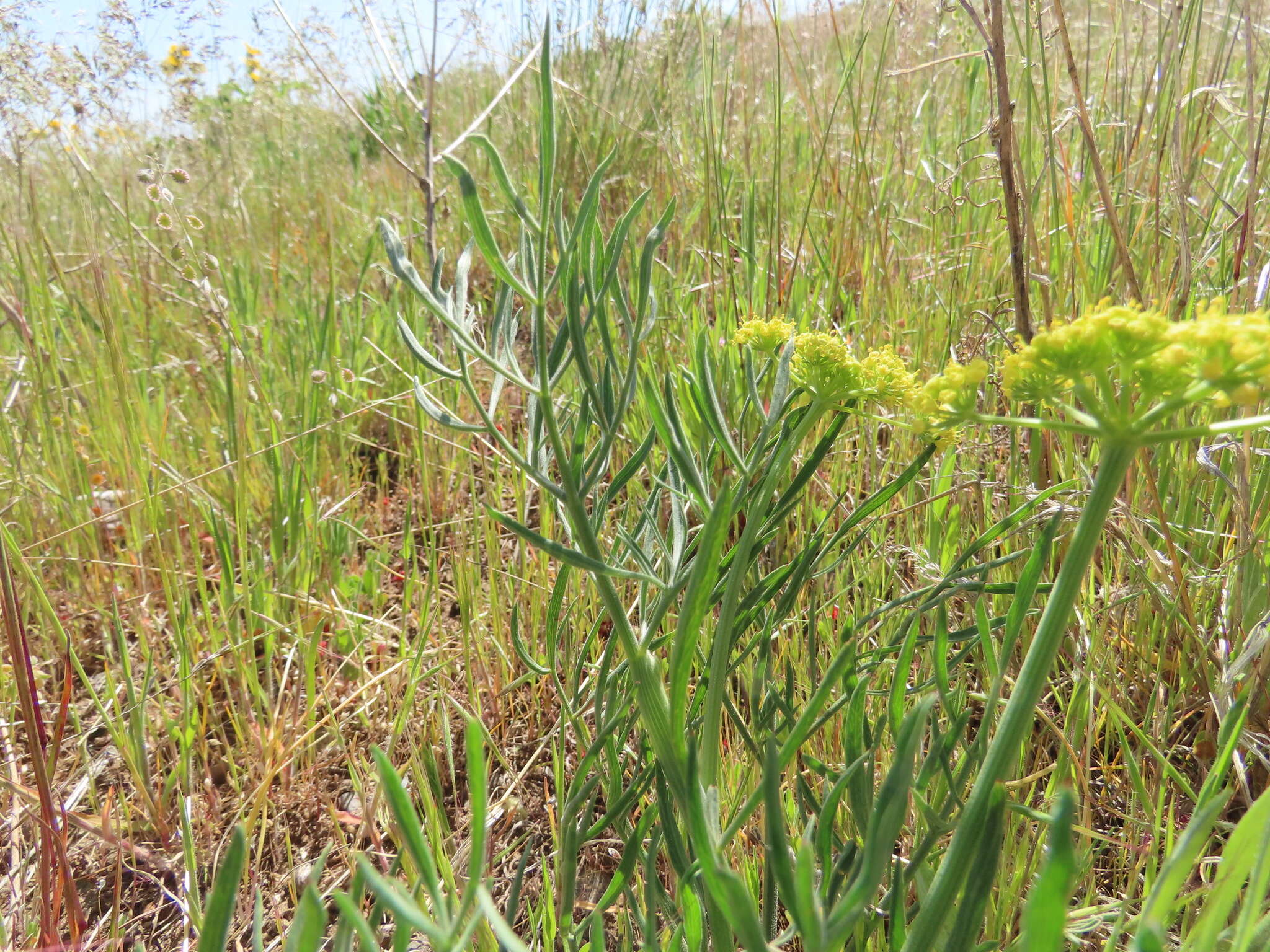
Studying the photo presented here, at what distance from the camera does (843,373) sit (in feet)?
2.02

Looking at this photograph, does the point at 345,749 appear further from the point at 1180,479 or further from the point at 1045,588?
the point at 1180,479

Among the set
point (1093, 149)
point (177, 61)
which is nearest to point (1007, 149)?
point (1093, 149)

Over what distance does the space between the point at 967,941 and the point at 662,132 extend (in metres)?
1.76

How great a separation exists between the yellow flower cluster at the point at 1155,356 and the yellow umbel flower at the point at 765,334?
0.76 feet

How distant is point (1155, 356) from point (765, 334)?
0.30m

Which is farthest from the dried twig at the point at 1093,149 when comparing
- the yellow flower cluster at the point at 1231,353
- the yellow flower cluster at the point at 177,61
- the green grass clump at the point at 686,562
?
the yellow flower cluster at the point at 177,61

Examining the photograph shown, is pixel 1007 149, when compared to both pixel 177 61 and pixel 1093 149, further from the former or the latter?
pixel 177 61

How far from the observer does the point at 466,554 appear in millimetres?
1491

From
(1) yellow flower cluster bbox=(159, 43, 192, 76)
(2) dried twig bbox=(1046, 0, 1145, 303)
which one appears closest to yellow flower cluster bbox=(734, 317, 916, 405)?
(2) dried twig bbox=(1046, 0, 1145, 303)

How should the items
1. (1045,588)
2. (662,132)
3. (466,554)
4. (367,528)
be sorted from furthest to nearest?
(662,132) < (367,528) < (466,554) < (1045,588)

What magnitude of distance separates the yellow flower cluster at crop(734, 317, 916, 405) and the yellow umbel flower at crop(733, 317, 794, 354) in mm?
54

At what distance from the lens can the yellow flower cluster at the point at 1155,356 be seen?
41 cm

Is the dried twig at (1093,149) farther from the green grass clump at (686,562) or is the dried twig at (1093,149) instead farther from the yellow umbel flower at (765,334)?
the yellow umbel flower at (765,334)

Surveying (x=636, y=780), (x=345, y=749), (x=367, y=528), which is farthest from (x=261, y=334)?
(x=636, y=780)
